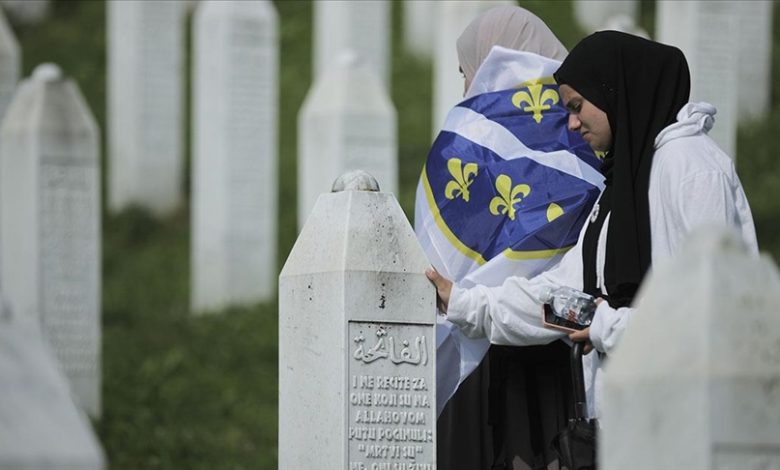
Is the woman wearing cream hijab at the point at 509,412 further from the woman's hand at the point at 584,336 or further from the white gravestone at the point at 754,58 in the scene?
the white gravestone at the point at 754,58

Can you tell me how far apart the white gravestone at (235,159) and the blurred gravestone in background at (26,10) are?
10.6m

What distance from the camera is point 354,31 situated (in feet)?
76.9

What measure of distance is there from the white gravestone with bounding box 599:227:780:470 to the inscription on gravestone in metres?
2.12

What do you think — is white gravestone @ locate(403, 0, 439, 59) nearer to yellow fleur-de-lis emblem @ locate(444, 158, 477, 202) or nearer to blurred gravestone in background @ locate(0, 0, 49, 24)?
blurred gravestone in background @ locate(0, 0, 49, 24)

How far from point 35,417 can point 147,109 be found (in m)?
18.8

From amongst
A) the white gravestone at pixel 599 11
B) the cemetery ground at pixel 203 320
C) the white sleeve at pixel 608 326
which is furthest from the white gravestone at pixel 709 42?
the white sleeve at pixel 608 326

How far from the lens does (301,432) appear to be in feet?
24.4

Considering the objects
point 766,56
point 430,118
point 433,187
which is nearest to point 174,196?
point 430,118

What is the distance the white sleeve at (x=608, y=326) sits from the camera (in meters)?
6.77

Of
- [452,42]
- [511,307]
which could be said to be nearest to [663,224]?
[511,307]

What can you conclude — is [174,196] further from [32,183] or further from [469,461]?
[469,461]

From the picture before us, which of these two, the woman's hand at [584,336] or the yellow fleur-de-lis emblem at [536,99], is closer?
the woman's hand at [584,336]

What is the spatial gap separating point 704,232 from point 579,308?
1.85 meters

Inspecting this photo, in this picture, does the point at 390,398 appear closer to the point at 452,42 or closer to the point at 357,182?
the point at 357,182
